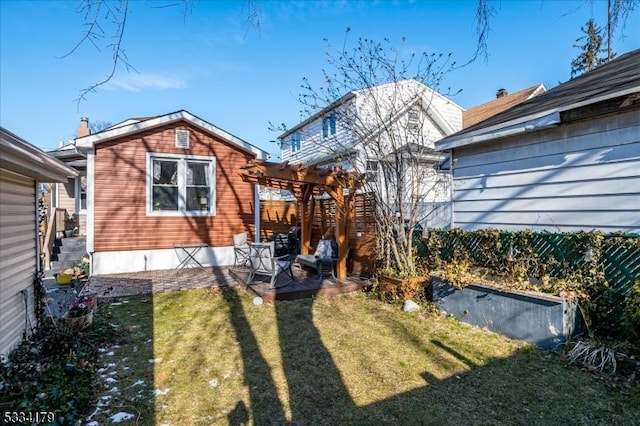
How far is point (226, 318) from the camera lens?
571 centimetres

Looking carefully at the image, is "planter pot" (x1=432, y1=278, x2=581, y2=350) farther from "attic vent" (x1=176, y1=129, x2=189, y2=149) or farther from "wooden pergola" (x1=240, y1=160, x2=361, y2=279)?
"attic vent" (x1=176, y1=129, x2=189, y2=149)

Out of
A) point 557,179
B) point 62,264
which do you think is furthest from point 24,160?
point 62,264

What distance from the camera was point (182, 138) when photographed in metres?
9.69

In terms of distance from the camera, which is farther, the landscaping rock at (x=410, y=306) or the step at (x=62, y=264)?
the step at (x=62, y=264)

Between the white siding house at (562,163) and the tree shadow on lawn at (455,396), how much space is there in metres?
2.40

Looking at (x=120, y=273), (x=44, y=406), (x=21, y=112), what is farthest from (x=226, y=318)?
(x=120, y=273)

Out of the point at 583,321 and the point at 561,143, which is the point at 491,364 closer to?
the point at 583,321

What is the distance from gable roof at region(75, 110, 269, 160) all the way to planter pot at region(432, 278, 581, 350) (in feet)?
22.6

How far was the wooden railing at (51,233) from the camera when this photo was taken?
417 inches

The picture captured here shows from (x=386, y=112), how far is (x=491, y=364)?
529 cm

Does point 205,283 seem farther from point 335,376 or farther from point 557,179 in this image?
point 557,179

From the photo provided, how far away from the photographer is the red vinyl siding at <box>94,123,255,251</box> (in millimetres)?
8938

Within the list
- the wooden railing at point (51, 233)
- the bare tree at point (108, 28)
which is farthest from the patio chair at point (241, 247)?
the bare tree at point (108, 28)

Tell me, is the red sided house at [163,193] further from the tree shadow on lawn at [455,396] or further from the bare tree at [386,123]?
the tree shadow on lawn at [455,396]
